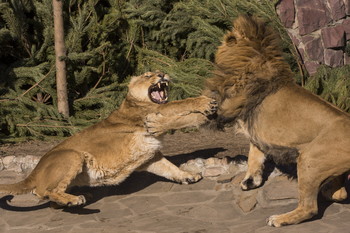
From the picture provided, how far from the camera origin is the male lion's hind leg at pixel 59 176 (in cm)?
591

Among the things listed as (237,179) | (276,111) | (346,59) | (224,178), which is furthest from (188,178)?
(346,59)

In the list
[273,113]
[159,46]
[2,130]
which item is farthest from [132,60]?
[273,113]

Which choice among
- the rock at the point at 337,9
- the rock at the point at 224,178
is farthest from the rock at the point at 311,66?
the rock at the point at 224,178

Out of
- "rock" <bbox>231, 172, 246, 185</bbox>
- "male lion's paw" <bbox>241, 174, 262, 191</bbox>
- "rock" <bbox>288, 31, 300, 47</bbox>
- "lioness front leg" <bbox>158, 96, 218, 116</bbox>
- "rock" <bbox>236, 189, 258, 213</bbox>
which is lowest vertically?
"rock" <bbox>236, 189, 258, 213</bbox>

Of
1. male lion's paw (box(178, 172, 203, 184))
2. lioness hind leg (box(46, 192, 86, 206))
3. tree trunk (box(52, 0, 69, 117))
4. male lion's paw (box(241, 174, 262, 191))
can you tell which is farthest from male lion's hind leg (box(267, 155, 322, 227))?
tree trunk (box(52, 0, 69, 117))

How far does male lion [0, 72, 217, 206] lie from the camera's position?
19.6ft

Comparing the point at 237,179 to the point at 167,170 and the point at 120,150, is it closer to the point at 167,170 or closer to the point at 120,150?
the point at 167,170

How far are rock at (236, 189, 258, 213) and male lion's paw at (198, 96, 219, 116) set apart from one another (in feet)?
2.89

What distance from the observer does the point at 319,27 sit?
34.3ft

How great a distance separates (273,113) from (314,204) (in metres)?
0.83

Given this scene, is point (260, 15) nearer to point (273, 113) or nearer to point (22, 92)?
point (22, 92)

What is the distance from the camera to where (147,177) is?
695cm

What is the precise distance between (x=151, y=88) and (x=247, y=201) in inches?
57.1

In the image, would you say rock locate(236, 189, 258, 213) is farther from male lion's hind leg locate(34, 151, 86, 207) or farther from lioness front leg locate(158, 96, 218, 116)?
male lion's hind leg locate(34, 151, 86, 207)
